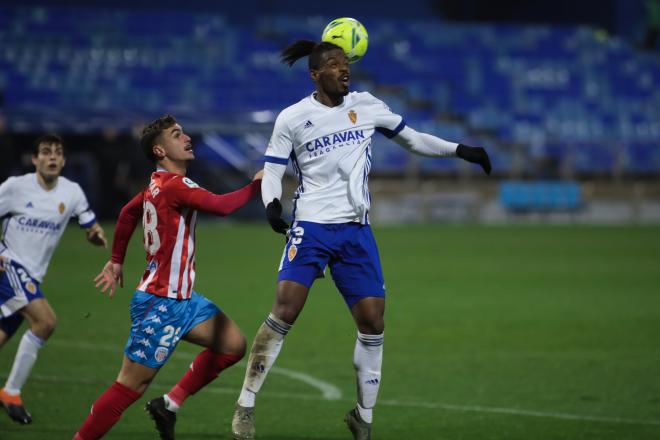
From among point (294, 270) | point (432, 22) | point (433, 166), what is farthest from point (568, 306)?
point (432, 22)

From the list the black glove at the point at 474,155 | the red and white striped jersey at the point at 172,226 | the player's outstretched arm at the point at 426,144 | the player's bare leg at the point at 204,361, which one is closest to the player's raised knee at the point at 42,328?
the player's bare leg at the point at 204,361

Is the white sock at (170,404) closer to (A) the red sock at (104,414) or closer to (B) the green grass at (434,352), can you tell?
(A) the red sock at (104,414)

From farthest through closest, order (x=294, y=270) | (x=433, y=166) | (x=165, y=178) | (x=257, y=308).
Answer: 1. (x=433, y=166)
2. (x=257, y=308)
3. (x=294, y=270)
4. (x=165, y=178)

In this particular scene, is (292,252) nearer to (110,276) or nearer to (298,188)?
(298,188)

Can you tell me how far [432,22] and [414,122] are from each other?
788 cm

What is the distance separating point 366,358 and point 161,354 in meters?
1.41

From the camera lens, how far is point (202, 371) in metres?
6.41

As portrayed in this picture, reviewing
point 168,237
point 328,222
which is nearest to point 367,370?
point 328,222

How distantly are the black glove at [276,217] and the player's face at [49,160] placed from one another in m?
2.37

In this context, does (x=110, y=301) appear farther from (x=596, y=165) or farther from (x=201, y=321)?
(x=596, y=165)

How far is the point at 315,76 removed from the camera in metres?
6.70

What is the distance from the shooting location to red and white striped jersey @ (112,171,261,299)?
6.02 meters

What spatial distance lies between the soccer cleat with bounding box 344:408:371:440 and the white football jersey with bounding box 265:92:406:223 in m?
1.27

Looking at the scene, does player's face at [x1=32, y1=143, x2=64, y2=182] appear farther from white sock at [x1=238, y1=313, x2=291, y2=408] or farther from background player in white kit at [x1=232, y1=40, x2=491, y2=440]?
white sock at [x1=238, y1=313, x2=291, y2=408]
